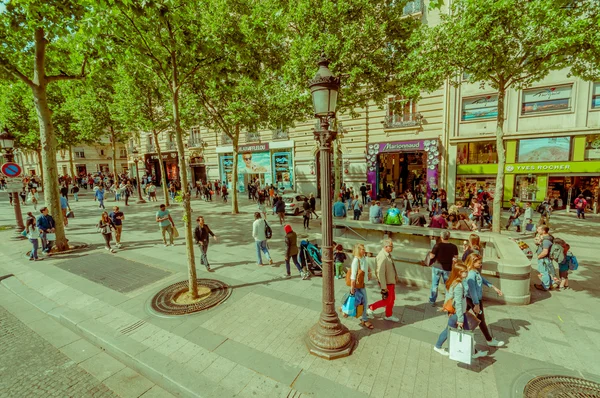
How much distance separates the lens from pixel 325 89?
4.44 metres

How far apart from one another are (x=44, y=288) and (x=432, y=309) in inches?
410

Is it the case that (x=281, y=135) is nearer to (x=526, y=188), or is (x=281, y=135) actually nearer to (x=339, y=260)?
(x=526, y=188)

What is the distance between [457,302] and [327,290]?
212 centimetres

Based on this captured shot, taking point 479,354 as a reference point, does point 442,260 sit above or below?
above

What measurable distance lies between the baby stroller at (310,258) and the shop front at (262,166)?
60.0ft

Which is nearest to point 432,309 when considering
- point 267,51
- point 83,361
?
point 83,361

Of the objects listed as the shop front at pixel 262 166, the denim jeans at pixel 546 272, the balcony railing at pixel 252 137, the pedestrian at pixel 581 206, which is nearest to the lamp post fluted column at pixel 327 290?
the denim jeans at pixel 546 272

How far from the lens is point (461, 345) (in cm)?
433

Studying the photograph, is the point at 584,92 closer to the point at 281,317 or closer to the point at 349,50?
the point at 349,50

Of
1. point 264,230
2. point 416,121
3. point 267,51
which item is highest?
point 267,51

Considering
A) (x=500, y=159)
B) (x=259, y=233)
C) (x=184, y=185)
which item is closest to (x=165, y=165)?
(x=259, y=233)

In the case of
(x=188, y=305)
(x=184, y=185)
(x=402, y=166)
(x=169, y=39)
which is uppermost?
(x=169, y=39)

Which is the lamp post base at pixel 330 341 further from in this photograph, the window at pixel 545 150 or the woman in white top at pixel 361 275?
the window at pixel 545 150

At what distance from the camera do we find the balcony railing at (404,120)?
20.3 m
